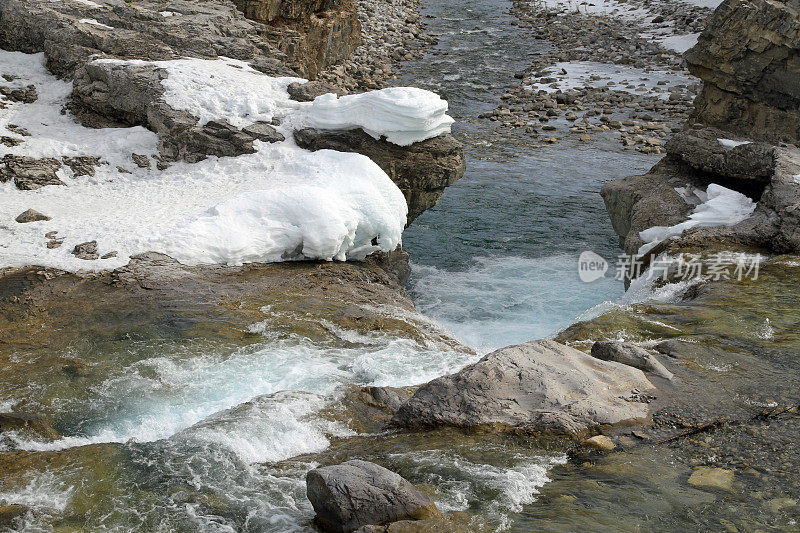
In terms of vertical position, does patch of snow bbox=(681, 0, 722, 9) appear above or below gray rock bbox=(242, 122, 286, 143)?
above

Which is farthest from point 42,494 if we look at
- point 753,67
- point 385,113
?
point 753,67

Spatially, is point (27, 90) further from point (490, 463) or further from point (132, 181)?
point (490, 463)

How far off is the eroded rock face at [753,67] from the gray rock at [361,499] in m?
14.1

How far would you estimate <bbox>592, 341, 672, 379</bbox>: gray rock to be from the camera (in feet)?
26.4

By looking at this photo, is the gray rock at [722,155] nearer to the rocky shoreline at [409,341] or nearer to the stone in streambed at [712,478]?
the rocky shoreline at [409,341]

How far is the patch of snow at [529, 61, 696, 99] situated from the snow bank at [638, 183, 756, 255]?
541 inches

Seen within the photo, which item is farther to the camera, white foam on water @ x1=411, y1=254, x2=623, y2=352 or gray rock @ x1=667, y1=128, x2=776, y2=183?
gray rock @ x1=667, y1=128, x2=776, y2=183

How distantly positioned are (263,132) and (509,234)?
6.76 meters

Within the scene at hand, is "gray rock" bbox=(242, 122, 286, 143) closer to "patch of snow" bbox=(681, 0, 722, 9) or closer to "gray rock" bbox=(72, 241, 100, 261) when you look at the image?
"gray rock" bbox=(72, 241, 100, 261)

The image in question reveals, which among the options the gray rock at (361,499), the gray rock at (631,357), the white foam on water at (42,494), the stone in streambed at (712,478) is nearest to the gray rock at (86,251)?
the white foam on water at (42,494)

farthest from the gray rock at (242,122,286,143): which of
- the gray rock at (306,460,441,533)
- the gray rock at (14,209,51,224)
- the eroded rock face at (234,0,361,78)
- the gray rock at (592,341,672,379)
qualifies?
the gray rock at (306,460,441,533)

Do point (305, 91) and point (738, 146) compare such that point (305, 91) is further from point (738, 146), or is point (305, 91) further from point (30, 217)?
point (738, 146)

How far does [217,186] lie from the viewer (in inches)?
470

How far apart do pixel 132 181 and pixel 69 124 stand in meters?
2.23
